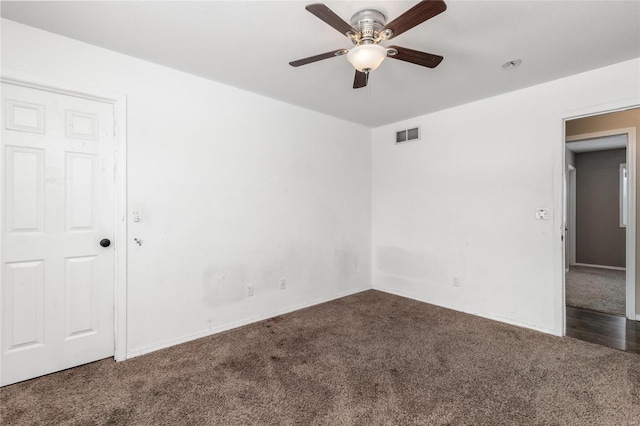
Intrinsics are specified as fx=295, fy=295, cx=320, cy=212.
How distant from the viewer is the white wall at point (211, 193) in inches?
98.3

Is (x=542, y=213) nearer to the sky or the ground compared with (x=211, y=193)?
nearer to the ground

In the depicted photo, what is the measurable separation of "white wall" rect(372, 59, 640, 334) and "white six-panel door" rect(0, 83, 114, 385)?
342 cm

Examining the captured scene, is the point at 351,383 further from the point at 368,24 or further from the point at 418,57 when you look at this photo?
the point at 368,24

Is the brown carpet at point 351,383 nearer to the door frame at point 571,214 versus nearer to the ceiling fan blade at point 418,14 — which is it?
the ceiling fan blade at point 418,14

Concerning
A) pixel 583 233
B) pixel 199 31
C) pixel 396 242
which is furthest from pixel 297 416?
pixel 583 233

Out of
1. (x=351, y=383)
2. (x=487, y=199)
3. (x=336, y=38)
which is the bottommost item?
(x=351, y=383)

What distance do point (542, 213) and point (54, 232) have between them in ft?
14.4

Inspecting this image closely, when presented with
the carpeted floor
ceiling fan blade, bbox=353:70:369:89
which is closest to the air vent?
ceiling fan blade, bbox=353:70:369:89

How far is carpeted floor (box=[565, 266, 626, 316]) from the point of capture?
3750 mm

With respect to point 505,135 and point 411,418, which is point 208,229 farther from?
point 505,135

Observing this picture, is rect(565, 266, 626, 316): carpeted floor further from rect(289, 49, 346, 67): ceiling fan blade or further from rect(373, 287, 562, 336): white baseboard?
rect(289, 49, 346, 67): ceiling fan blade

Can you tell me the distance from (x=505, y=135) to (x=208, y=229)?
132 inches

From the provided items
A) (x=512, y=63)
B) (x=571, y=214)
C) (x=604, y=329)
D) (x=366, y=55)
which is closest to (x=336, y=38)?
(x=366, y=55)

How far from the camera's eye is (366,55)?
69.6 inches
